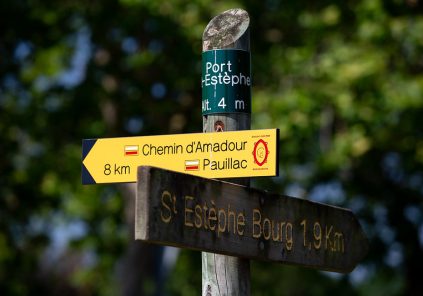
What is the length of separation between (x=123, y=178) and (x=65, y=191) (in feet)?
46.5

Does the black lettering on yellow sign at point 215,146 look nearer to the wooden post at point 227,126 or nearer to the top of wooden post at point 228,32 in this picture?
the wooden post at point 227,126

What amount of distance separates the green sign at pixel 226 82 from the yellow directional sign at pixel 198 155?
266 mm

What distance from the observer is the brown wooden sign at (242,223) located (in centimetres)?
475

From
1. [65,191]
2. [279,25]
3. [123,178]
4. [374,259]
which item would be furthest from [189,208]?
[374,259]

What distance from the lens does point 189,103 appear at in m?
18.4

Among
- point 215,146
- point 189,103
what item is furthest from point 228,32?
point 189,103

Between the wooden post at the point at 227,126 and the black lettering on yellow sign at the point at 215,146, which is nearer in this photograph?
the black lettering on yellow sign at the point at 215,146

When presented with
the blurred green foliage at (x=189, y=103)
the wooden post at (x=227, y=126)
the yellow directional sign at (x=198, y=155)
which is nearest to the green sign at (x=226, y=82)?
the wooden post at (x=227, y=126)

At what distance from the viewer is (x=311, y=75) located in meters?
15.9

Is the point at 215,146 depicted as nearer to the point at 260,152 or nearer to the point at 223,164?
the point at 223,164

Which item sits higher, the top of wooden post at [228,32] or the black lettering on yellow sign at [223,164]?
the top of wooden post at [228,32]

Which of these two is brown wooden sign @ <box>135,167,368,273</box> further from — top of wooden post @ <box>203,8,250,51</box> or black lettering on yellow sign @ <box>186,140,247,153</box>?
top of wooden post @ <box>203,8,250,51</box>

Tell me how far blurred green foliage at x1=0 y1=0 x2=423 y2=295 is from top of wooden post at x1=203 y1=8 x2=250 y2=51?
9548 mm

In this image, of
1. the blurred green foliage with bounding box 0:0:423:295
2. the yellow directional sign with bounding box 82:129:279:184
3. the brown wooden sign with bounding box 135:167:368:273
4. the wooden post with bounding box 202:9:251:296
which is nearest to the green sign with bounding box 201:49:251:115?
the wooden post with bounding box 202:9:251:296
